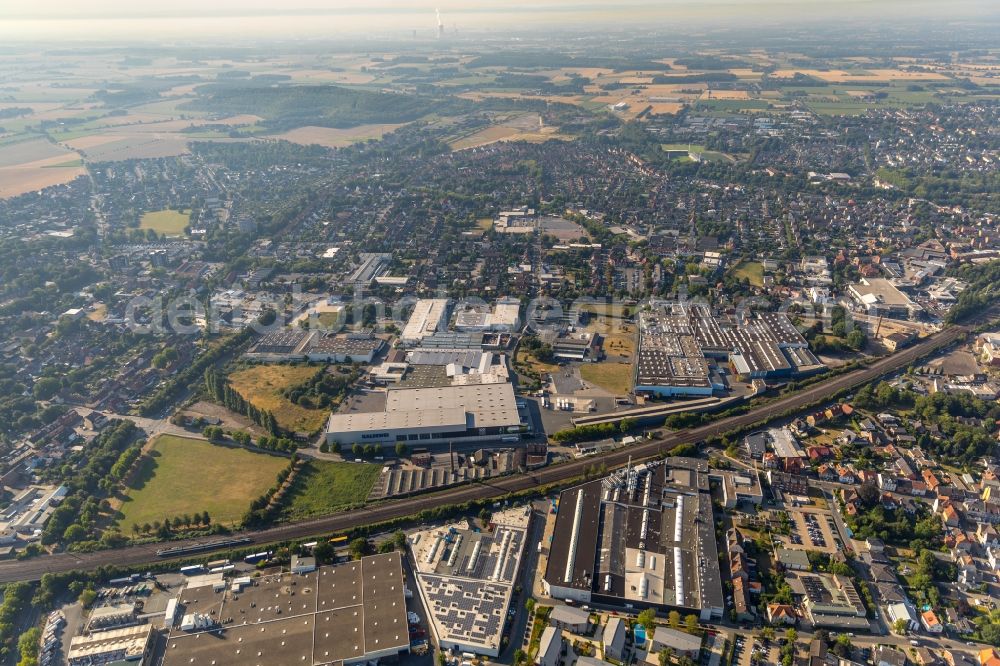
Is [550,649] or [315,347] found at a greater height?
[315,347]

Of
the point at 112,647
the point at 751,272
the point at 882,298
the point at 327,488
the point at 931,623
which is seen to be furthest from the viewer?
the point at 751,272

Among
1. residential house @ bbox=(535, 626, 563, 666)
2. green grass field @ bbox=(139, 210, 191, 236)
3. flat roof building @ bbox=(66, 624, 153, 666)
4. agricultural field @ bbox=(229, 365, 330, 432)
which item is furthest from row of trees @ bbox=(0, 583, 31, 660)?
green grass field @ bbox=(139, 210, 191, 236)

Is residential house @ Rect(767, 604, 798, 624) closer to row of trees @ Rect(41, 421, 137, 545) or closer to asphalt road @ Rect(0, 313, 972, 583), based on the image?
asphalt road @ Rect(0, 313, 972, 583)

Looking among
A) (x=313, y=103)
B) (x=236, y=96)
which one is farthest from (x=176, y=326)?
(x=236, y=96)

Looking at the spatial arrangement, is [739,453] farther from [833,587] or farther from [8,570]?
[8,570]

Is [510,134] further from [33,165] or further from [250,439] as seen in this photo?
[250,439]

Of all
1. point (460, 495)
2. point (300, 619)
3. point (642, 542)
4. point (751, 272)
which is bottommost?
point (300, 619)

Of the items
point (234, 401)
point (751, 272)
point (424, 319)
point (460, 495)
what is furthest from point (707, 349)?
point (234, 401)
